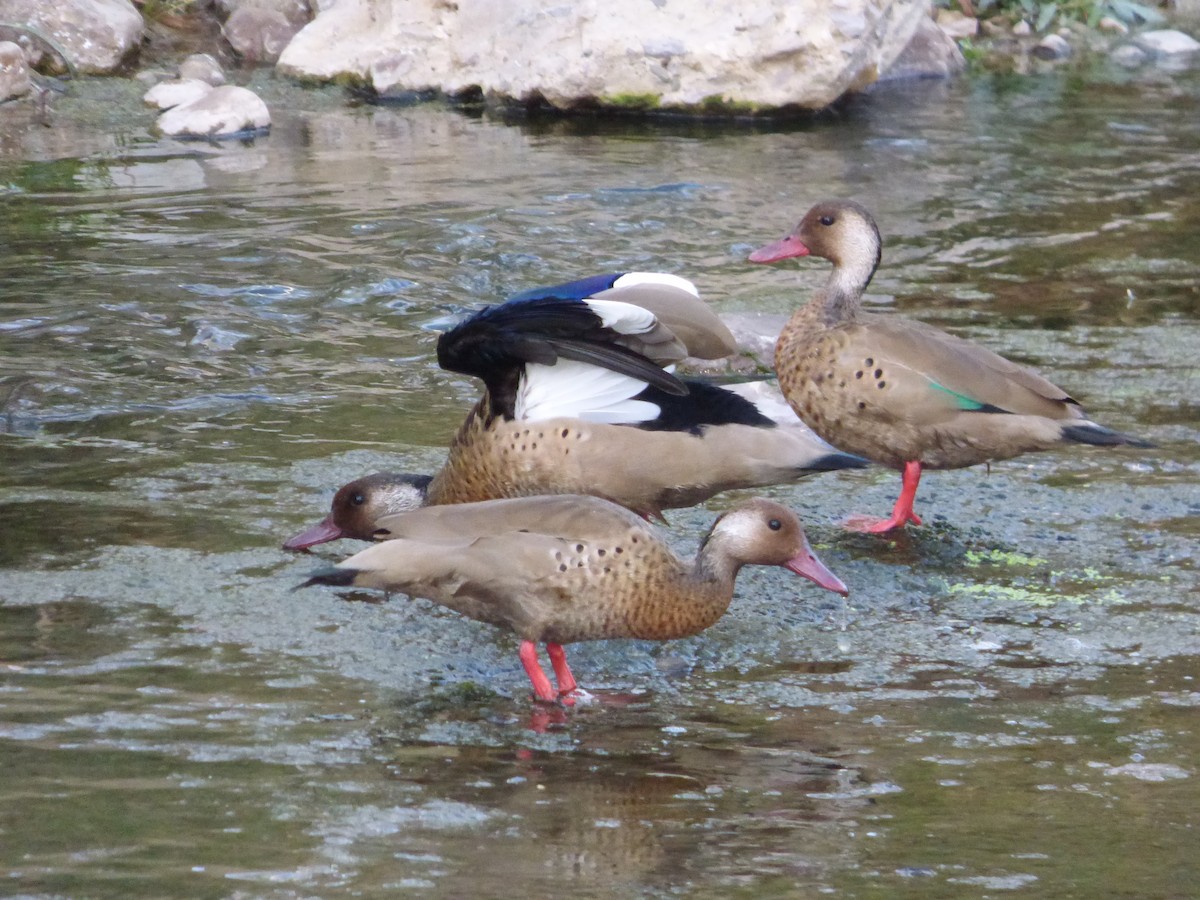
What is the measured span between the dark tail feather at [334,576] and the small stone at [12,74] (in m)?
10.2

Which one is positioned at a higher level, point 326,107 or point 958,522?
point 326,107

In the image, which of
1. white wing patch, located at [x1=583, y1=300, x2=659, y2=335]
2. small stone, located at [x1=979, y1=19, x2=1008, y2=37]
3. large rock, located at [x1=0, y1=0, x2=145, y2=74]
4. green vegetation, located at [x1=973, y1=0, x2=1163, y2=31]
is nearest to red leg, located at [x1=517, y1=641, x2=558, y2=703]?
white wing patch, located at [x1=583, y1=300, x2=659, y2=335]

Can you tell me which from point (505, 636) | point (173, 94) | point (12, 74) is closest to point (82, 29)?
point (12, 74)

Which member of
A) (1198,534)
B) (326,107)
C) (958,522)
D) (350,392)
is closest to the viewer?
(1198,534)

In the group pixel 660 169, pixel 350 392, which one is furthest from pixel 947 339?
pixel 660 169

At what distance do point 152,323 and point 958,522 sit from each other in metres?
4.11

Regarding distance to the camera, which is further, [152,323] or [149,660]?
[152,323]

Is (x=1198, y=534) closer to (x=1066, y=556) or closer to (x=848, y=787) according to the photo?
(x=1066, y=556)

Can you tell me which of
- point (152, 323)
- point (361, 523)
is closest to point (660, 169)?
point (152, 323)

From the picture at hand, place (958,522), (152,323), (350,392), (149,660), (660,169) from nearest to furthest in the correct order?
1. (149,660)
2. (958,522)
3. (350,392)
4. (152,323)
5. (660,169)

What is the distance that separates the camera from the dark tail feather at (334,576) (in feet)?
13.4

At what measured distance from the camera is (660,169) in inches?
466

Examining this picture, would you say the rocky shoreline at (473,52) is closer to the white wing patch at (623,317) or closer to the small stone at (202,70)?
the small stone at (202,70)

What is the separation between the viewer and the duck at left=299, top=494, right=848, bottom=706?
4336mm
